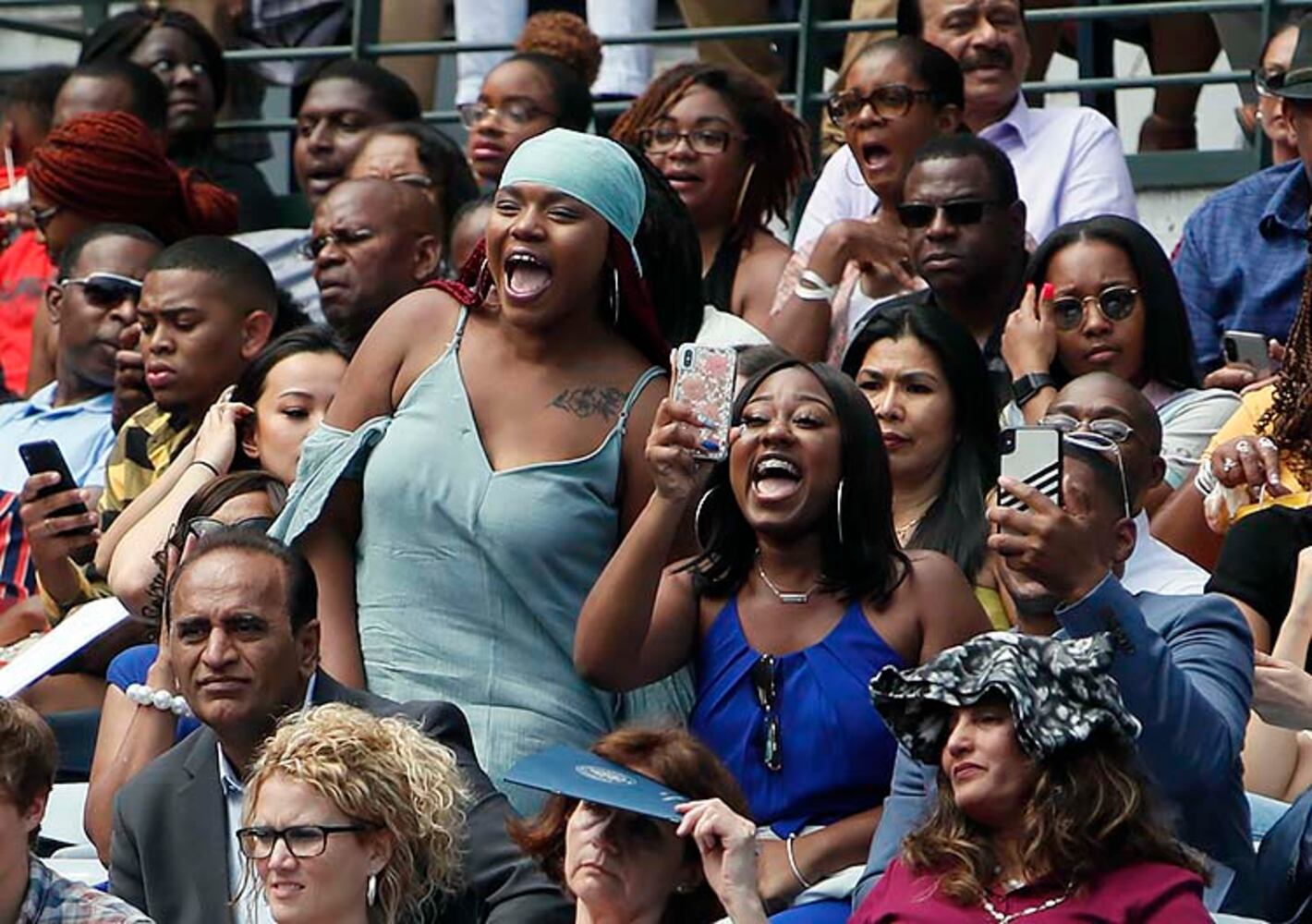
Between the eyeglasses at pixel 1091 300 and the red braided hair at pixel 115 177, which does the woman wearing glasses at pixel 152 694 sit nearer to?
the eyeglasses at pixel 1091 300

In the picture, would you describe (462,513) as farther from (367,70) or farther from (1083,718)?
(367,70)

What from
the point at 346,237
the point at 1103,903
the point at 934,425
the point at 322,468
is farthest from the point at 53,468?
the point at 1103,903

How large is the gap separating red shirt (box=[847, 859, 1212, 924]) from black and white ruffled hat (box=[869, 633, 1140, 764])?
0.80 feet

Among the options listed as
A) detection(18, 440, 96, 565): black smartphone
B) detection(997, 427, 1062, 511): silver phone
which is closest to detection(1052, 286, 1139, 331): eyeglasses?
detection(997, 427, 1062, 511): silver phone

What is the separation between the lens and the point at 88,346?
387 inches

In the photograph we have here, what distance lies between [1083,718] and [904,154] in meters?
3.99

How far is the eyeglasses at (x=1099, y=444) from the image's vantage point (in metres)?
6.34

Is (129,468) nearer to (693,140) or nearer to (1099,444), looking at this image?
(693,140)

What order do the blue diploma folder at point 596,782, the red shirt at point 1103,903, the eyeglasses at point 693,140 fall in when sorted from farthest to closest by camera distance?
the eyeglasses at point 693,140, the blue diploma folder at point 596,782, the red shirt at point 1103,903

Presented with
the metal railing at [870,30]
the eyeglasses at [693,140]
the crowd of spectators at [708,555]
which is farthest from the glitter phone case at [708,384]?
the metal railing at [870,30]

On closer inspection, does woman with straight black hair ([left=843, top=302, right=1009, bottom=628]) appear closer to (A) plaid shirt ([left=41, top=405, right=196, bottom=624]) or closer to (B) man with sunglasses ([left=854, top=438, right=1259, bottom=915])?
(B) man with sunglasses ([left=854, top=438, right=1259, bottom=915])

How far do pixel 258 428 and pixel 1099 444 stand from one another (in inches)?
108

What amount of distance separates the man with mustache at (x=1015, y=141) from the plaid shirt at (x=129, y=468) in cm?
199

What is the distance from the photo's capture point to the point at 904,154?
935 cm
